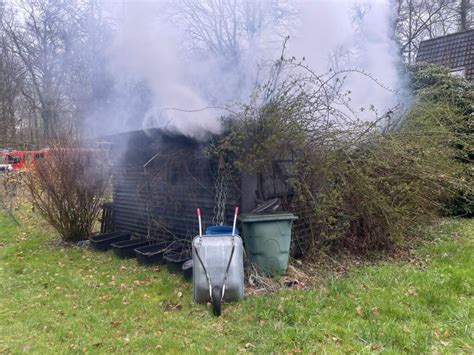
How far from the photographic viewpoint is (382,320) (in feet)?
10.6

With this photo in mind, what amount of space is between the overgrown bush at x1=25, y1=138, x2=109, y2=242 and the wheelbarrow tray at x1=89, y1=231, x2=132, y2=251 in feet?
1.80

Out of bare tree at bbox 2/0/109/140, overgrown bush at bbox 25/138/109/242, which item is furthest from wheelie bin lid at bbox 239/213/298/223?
bare tree at bbox 2/0/109/140

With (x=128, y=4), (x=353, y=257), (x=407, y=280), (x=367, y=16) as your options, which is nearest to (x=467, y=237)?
(x=353, y=257)

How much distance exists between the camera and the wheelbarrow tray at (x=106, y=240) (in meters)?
5.96

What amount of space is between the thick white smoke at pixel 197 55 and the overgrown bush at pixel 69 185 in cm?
131

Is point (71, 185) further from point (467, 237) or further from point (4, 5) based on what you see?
point (467, 237)

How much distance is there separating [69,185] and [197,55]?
10.4 feet

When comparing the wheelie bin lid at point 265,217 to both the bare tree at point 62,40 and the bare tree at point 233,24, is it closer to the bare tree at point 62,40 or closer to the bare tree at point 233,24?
the bare tree at point 233,24

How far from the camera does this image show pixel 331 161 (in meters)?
4.82

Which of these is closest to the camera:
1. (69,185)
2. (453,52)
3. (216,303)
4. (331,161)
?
(216,303)

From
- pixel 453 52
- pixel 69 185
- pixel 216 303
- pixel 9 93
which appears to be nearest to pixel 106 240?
pixel 69 185

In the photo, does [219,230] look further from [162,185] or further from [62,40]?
[62,40]

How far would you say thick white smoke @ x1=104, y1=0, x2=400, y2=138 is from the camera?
5121 millimetres

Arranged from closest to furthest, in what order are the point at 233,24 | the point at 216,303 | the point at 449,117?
the point at 216,303, the point at 233,24, the point at 449,117
